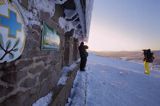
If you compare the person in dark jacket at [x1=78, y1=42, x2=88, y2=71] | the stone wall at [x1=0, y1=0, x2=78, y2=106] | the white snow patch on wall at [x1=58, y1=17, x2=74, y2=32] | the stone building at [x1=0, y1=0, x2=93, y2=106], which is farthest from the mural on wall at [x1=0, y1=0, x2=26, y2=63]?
the person in dark jacket at [x1=78, y1=42, x2=88, y2=71]

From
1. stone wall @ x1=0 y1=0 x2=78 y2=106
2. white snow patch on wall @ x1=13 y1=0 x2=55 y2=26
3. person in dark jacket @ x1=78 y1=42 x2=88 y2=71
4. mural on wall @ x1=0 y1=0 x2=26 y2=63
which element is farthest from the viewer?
person in dark jacket @ x1=78 y1=42 x2=88 y2=71

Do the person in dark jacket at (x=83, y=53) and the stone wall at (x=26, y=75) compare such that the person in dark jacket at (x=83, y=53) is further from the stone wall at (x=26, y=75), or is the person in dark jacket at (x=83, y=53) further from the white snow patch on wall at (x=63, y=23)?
the stone wall at (x=26, y=75)

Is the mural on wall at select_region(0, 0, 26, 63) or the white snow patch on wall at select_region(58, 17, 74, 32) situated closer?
the mural on wall at select_region(0, 0, 26, 63)

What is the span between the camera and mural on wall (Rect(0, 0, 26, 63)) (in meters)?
1.37

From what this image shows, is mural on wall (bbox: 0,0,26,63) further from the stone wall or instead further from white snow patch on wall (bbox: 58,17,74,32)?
white snow patch on wall (bbox: 58,17,74,32)

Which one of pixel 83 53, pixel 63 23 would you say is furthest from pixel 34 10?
pixel 83 53

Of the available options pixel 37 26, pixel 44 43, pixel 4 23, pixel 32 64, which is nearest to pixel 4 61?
pixel 4 23

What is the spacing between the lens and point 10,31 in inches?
57.8

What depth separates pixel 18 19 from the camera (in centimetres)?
157

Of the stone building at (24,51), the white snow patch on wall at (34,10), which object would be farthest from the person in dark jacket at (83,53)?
the white snow patch on wall at (34,10)

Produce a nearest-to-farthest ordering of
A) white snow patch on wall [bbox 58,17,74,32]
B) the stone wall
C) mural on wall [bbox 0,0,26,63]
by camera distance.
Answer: mural on wall [bbox 0,0,26,63] → the stone wall → white snow patch on wall [bbox 58,17,74,32]

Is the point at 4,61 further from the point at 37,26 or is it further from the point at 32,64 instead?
the point at 37,26

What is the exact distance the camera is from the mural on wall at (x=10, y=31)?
53.8 inches

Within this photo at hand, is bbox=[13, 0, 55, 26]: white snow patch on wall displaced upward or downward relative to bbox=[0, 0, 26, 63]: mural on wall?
upward
